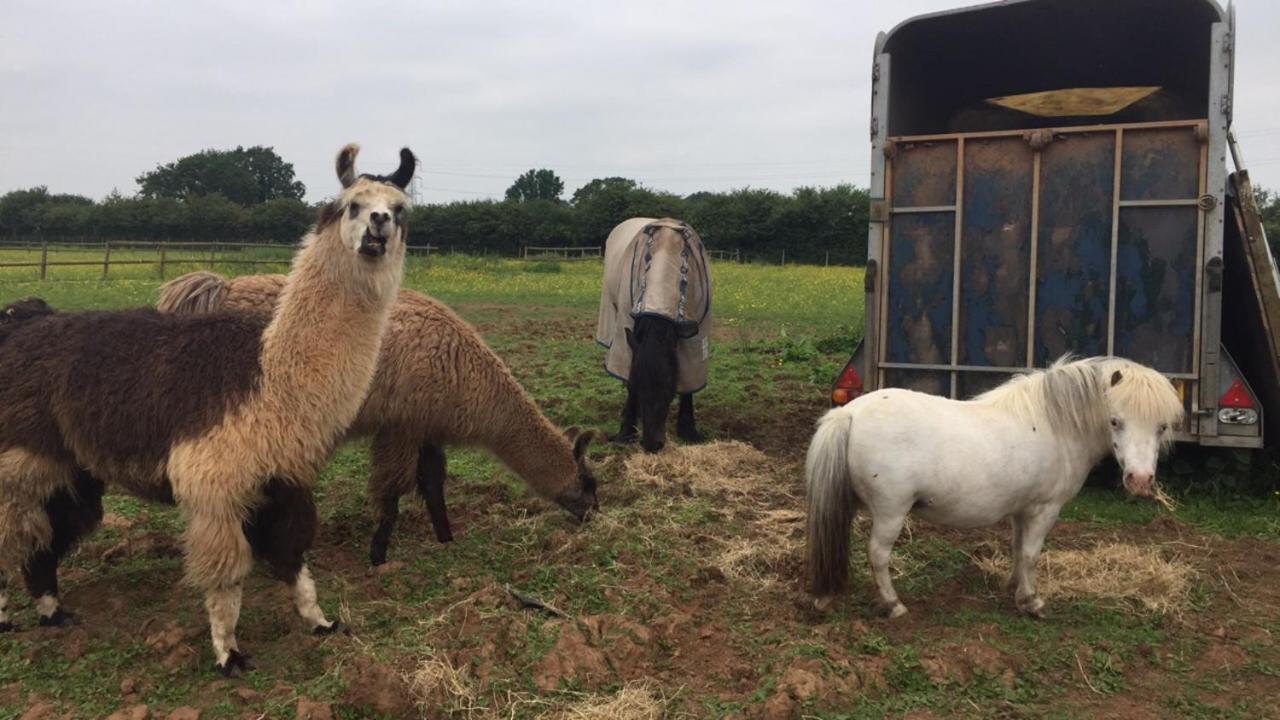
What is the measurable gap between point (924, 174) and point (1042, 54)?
2.77 m

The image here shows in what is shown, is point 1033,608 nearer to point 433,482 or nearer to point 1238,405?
point 1238,405

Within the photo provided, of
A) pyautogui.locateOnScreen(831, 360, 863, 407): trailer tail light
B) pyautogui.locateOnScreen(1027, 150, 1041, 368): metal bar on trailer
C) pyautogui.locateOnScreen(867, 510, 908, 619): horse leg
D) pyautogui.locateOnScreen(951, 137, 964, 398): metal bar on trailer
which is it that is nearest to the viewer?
pyautogui.locateOnScreen(867, 510, 908, 619): horse leg

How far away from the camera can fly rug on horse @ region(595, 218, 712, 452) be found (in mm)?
7477

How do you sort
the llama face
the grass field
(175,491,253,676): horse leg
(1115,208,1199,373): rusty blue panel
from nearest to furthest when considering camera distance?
the grass field < (175,491,253,676): horse leg < the llama face < (1115,208,1199,373): rusty blue panel

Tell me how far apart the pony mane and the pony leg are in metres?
3.49

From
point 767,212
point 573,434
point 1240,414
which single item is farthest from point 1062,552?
point 767,212

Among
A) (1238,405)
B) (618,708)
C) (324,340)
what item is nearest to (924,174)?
(1238,405)

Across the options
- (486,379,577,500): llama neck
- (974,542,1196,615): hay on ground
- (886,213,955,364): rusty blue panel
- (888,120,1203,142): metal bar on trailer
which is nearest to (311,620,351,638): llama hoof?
(486,379,577,500): llama neck

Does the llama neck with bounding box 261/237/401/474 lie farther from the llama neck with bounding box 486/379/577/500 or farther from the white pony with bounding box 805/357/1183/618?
the white pony with bounding box 805/357/1183/618

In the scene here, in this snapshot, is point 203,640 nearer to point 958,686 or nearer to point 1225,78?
point 958,686

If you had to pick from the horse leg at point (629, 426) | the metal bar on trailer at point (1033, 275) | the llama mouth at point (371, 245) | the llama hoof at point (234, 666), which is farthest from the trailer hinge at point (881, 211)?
the llama hoof at point (234, 666)

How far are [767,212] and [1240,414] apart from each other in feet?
157

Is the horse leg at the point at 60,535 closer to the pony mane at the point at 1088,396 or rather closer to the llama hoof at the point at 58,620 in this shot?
the llama hoof at the point at 58,620

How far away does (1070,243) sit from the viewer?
6195 millimetres
